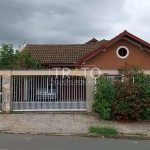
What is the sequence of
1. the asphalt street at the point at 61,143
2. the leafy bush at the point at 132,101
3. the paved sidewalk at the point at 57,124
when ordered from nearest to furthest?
the asphalt street at the point at 61,143, the paved sidewalk at the point at 57,124, the leafy bush at the point at 132,101

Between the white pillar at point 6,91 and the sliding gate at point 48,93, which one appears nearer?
the white pillar at point 6,91

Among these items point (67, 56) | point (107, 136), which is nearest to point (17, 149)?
point (107, 136)

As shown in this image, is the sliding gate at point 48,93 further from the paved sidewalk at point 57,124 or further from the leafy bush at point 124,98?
the leafy bush at point 124,98

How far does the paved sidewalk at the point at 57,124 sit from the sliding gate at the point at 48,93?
1.95 ft

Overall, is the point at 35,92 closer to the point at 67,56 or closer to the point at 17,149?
the point at 17,149

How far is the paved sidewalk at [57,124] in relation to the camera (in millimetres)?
7848

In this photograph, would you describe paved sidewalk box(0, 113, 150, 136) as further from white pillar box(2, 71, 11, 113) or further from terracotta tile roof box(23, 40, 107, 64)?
terracotta tile roof box(23, 40, 107, 64)

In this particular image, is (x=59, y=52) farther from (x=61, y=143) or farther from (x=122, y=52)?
(x=61, y=143)

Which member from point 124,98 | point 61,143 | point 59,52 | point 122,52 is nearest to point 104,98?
point 124,98

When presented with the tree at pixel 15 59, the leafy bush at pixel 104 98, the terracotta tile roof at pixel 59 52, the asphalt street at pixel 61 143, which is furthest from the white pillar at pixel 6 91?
the terracotta tile roof at pixel 59 52

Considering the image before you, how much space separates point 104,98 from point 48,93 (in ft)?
9.40

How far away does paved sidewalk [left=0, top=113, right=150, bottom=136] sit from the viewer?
7.85 m

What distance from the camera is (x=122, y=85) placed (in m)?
9.97

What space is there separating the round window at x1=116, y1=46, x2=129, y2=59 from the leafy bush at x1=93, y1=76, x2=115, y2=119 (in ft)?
21.1
